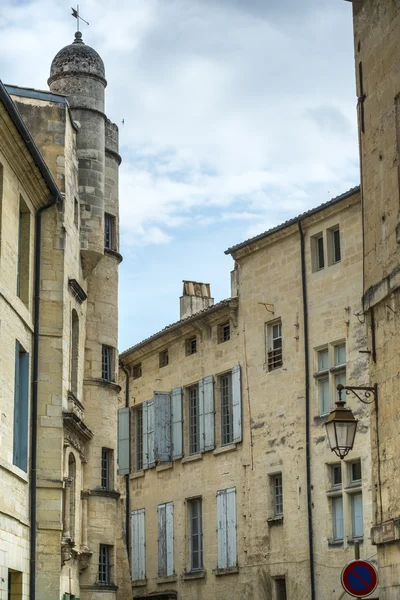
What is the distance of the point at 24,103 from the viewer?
2162 centimetres

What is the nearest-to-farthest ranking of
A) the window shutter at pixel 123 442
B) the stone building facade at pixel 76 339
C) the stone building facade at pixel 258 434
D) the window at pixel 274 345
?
the stone building facade at pixel 76 339 < the stone building facade at pixel 258 434 < the window at pixel 274 345 < the window shutter at pixel 123 442

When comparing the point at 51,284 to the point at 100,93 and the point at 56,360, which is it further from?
the point at 100,93

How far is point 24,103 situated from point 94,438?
6.88 metres

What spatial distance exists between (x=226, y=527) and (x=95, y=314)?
5887 mm

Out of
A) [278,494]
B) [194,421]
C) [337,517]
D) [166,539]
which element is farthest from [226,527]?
[337,517]

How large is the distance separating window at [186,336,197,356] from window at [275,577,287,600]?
21.4ft

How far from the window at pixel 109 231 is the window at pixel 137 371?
709 cm

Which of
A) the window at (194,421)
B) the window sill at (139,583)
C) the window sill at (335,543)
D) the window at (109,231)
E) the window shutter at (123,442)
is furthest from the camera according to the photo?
the window shutter at (123,442)

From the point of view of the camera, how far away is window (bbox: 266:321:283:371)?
2636cm

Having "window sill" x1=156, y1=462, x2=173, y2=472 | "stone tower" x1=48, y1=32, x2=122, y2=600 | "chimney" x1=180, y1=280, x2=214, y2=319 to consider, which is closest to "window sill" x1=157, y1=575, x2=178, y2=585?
"window sill" x1=156, y1=462, x2=173, y2=472

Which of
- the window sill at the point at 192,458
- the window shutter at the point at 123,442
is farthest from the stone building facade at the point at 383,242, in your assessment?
the window shutter at the point at 123,442

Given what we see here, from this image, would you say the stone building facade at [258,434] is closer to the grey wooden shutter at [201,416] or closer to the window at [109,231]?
the grey wooden shutter at [201,416]

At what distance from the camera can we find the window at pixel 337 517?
2369cm

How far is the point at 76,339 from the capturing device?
76.5ft
